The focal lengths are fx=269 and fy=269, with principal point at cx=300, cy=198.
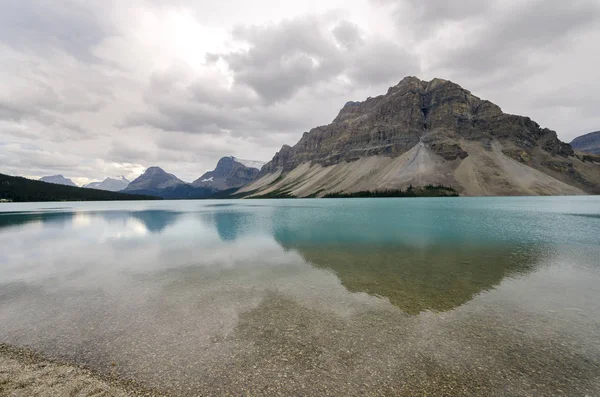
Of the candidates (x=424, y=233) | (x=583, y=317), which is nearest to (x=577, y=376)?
(x=583, y=317)

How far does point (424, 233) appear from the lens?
50.4 meters

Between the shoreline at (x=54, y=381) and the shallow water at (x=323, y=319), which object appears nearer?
the shoreline at (x=54, y=381)

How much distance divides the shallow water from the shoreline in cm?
59

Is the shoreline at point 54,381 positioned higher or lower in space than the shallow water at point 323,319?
higher

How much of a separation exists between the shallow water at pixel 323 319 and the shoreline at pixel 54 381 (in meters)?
0.59

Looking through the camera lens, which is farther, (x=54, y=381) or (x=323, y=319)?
(x=323, y=319)

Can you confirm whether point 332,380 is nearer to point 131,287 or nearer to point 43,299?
point 131,287

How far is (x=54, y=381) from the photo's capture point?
10.8 meters

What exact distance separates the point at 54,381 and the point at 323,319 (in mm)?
12678

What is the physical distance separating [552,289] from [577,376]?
1301 centimetres

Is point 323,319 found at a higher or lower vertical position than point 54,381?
lower

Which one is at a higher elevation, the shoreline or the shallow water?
the shoreline

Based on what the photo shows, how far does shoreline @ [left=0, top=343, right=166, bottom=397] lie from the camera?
10094 mm

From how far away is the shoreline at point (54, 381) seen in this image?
10.1 metres
